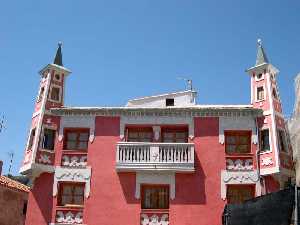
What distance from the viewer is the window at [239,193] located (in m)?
24.9

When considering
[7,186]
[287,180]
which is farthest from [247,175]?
[7,186]

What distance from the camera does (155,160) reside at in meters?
25.5

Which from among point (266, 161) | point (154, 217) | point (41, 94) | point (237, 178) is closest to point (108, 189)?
point (154, 217)

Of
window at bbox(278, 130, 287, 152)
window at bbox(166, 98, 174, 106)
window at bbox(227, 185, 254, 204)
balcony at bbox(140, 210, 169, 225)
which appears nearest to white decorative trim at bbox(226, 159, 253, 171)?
window at bbox(227, 185, 254, 204)

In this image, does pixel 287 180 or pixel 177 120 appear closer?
pixel 287 180

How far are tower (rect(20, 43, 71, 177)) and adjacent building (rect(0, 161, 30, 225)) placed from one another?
9.55 metres

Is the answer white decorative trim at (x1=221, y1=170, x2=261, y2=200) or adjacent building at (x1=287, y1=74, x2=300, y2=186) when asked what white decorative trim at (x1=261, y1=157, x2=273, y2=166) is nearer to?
white decorative trim at (x1=221, y1=170, x2=261, y2=200)

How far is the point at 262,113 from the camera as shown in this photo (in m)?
26.0

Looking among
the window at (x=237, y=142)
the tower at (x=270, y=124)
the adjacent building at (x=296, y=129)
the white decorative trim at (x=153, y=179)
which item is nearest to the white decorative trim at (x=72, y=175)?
the white decorative trim at (x=153, y=179)

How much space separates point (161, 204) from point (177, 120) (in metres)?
5.04

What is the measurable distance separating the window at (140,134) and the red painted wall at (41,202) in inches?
205

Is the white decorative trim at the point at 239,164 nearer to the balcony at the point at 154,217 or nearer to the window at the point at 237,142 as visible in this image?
the window at the point at 237,142

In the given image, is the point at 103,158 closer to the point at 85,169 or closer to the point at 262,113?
the point at 85,169

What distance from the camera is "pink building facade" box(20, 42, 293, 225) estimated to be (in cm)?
2481
